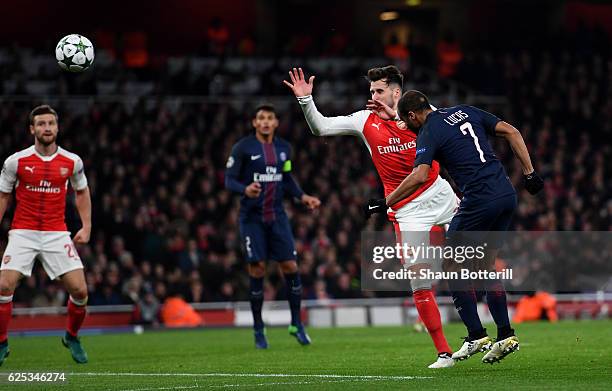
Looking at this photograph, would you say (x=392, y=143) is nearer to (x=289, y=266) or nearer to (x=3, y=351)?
(x=289, y=266)

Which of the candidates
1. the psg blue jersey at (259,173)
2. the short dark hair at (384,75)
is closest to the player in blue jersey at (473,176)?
the short dark hair at (384,75)

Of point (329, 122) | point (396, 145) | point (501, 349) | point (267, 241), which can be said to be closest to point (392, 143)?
point (396, 145)

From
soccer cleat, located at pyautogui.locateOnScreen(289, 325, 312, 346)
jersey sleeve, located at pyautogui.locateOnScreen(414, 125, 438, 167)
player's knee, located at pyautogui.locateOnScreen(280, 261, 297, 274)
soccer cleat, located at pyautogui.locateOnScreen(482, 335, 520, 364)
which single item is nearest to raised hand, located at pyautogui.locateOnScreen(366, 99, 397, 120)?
jersey sleeve, located at pyautogui.locateOnScreen(414, 125, 438, 167)

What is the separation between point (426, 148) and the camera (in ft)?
31.1

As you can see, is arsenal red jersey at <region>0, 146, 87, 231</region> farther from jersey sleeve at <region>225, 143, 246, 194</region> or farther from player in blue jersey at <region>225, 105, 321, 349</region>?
player in blue jersey at <region>225, 105, 321, 349</region>

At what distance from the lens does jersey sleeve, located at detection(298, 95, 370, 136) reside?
10.7m

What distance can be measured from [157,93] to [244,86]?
2137 millimetres

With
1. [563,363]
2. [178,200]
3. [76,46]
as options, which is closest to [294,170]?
[178,200]

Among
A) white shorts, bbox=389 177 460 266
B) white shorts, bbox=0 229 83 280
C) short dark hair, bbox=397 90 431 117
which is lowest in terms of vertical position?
white shorts, bbox=0 229 83 280

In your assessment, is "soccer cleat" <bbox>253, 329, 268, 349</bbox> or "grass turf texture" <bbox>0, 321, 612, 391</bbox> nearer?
"grass turf texture" <bbox>0, 321, 612, 391</bbox>

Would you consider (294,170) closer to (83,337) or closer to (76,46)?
(83,337)

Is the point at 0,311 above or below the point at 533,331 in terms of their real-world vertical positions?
above

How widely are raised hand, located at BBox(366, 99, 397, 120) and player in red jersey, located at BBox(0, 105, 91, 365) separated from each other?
3.11 meters

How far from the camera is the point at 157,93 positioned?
26391 millimetres
